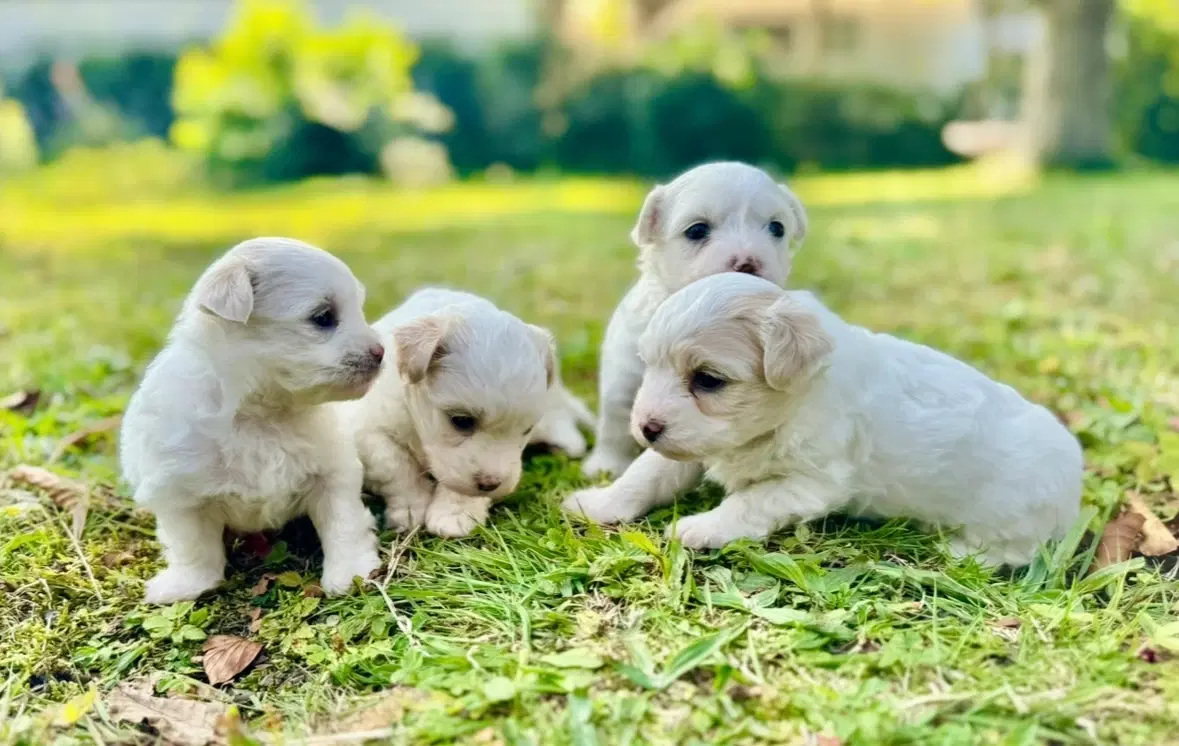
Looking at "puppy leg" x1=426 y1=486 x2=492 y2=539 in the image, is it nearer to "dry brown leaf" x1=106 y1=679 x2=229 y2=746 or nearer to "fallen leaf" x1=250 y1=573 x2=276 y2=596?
"fallen leaf" x1=250 y1=573 x2=276 y2=596

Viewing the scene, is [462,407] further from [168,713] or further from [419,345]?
[168,713]

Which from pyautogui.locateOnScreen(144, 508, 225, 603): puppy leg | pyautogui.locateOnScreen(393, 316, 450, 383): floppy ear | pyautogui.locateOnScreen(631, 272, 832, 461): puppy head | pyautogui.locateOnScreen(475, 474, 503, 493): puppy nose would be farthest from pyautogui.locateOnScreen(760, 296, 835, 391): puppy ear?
pyautogui.locateOnScreen(144, 508, 225, 603): puppy leg

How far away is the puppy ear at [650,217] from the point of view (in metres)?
4.87

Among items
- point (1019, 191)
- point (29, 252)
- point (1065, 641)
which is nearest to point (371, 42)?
point (29, 252)

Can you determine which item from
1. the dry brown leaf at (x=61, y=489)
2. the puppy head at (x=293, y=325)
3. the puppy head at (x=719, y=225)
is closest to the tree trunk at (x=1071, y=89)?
the puppy head at (x=719, y=225)

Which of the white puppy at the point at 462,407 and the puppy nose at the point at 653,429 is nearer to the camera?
the puppy nose at the point at 653,429

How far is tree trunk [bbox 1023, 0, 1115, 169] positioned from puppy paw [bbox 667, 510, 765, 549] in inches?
716

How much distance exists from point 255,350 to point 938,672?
2.76 meters

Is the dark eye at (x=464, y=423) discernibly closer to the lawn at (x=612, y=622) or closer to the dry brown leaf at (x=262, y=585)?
the lawn at (x=612, y=622)

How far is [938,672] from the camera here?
10.3ft

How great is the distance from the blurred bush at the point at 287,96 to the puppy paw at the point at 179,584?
15067mm

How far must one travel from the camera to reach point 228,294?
11.6ft

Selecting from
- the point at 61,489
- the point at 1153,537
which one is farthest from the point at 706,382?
Answer: the point at 61,489

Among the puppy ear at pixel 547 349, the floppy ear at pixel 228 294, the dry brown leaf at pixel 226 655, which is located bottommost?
the dry brown leaf at pixel 226 655
